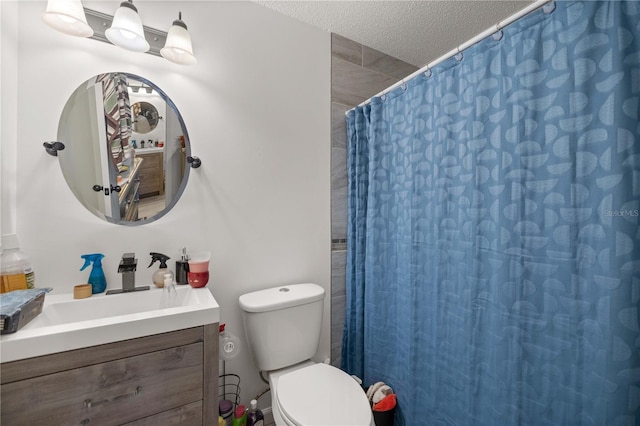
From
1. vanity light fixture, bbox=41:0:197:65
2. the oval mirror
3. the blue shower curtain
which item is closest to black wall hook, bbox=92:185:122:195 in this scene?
the oval mirror

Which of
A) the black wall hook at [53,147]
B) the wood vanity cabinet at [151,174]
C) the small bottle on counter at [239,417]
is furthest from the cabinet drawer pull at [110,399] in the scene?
the black wall hook at [53,147]

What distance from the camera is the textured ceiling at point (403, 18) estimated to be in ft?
4.90

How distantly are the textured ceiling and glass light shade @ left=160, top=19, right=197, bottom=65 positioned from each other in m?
0.55

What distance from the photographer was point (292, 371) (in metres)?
1.35

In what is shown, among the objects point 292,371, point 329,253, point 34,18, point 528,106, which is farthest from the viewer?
point 329,253

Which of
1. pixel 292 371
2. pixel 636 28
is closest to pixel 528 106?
pixel 636 28

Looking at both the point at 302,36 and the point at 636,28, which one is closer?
the point at 636,28

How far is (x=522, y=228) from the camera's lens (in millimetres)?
924

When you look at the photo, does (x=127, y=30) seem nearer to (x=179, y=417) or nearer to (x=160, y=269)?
(x=160, y=269)

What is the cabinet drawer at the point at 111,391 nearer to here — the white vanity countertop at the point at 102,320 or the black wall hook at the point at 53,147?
the white vanity countertop at the point at 102,320

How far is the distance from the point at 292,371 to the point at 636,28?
1.74m

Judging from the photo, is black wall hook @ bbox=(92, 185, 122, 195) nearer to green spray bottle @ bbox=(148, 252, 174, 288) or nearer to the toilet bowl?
green spray bottle @ bbox=(148, 252, 174, 288)

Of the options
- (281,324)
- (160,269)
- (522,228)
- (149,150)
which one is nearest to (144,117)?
(149,150)

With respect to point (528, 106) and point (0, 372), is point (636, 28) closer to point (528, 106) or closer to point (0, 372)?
point (528, 106)
